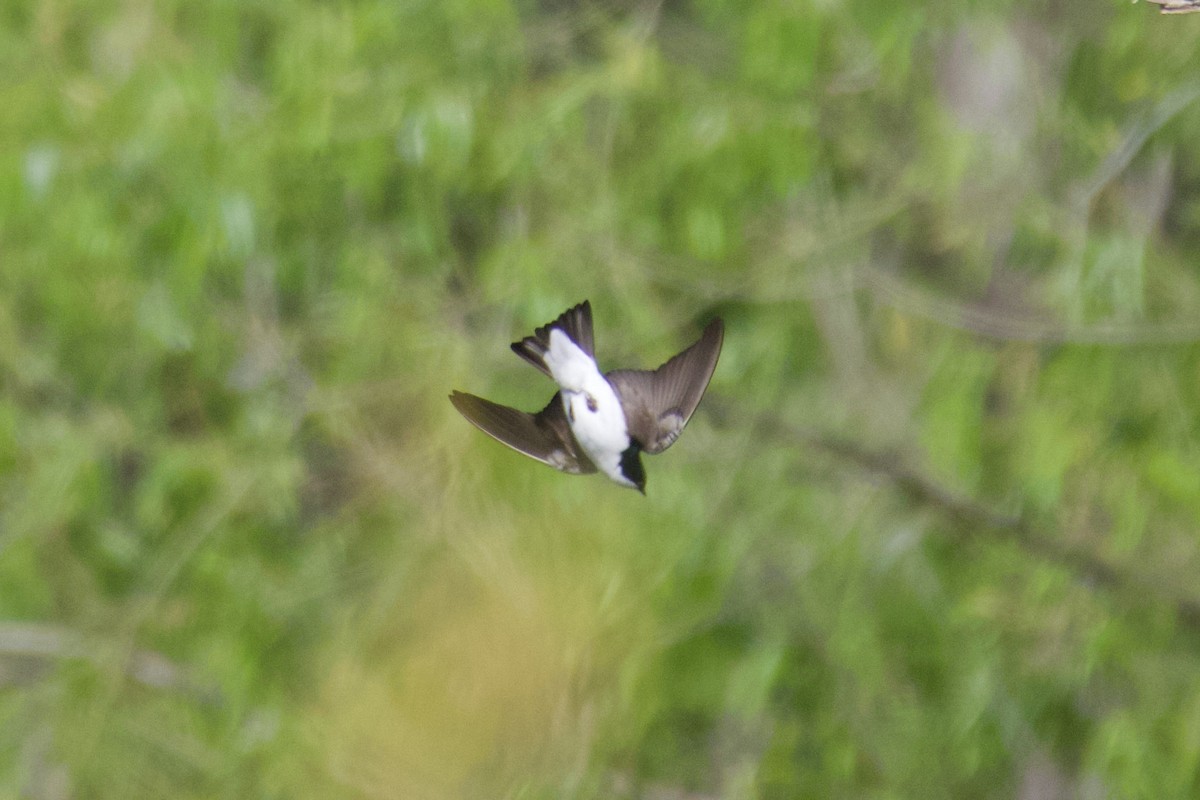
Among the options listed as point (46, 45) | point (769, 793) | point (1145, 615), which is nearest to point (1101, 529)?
point (1145, 615)

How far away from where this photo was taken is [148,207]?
3.37 metres

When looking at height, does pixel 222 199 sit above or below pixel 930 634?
above

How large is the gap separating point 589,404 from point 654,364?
1.72 metres

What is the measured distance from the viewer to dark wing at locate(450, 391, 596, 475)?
125 centimetres

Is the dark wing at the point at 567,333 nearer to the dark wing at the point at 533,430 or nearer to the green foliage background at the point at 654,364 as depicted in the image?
the dark wing at the point at 533,430

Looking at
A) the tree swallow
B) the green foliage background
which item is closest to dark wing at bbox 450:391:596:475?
the tree swallow

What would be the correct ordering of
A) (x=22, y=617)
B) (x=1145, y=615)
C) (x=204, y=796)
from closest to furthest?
(x=1145, y=615), (x=204, y=796), (x=22, y=617)

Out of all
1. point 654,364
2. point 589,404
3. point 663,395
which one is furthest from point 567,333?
point 654,364

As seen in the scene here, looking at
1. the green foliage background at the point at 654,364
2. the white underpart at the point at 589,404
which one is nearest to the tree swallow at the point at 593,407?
the white underpart at the point at 589,404

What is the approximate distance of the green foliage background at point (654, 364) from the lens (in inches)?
120

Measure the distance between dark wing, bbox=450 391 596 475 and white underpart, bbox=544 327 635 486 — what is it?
3cm

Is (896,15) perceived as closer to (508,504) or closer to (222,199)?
(508,504)

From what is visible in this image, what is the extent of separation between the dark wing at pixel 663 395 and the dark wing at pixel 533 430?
7 centimetres

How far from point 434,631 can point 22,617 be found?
4.74ft
